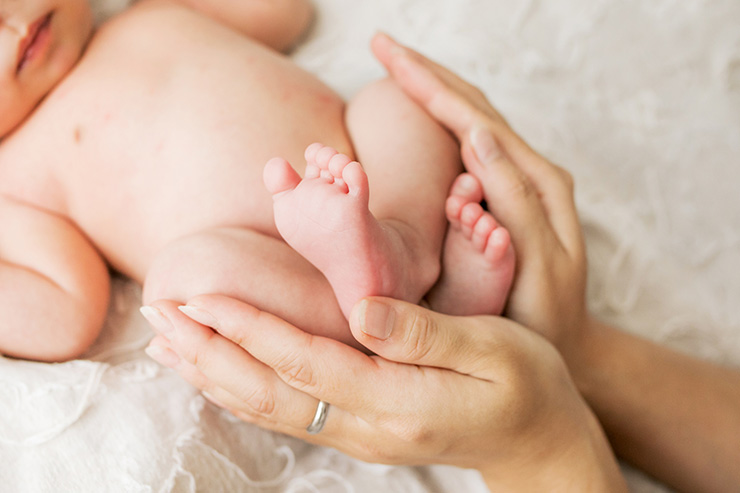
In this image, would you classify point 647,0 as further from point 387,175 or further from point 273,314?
point 273,314

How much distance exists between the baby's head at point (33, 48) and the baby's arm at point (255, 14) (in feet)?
0.94

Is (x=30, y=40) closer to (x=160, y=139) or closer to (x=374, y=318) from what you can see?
(x=160, y=139)

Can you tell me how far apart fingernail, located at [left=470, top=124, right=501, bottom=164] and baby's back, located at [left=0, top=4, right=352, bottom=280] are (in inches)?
8.7

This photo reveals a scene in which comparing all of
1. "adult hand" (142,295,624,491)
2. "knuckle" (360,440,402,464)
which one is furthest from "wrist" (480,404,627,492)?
"knuckle" (360,440,402,464)

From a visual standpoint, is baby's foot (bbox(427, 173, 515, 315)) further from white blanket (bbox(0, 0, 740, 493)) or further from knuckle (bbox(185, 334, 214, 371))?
knuckle (bbox(185, 334, 214, 371))

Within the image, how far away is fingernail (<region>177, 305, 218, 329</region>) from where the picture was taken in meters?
0.66

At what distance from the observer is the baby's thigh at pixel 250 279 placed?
728mm

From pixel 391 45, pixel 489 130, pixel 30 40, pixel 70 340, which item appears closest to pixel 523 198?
pixel 489 130

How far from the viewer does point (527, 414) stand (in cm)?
74

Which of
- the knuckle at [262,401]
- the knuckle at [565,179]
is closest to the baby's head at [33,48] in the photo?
the knuckle at [262,401]

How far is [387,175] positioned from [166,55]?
1.61ft

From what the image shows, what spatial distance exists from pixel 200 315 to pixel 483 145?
52cm

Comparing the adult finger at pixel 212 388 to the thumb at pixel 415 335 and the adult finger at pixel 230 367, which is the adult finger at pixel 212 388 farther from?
the thumb at pixel 415 335

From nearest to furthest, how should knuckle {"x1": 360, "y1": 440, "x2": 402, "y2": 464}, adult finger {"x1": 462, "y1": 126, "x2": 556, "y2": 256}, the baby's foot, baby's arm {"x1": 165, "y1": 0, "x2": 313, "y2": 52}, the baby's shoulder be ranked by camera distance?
knuckle {"x1": 360, "y1": 440, "x2": 402, "y2": 464} → the baby's foot → adult finger {"x1": 462, "y1": 126, "x2": 556, "y2": 256} → the baby's shoulder → baby's arm {"x1": 165, "y1": 0, "x2": 313, "y2": 52}
